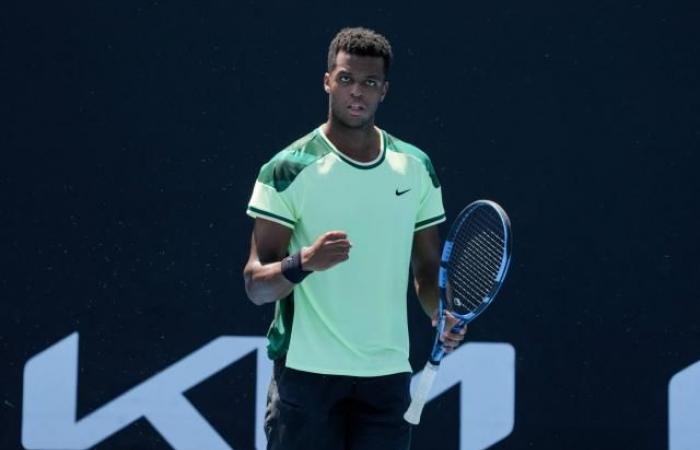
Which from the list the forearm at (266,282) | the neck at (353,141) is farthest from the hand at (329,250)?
the neck at (353,141)

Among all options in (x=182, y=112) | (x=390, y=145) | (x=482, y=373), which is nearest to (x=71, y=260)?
(x=182, y=112)

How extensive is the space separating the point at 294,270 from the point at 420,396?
473mm

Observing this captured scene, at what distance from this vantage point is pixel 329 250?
3162mm

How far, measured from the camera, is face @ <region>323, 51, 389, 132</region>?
3490 mm

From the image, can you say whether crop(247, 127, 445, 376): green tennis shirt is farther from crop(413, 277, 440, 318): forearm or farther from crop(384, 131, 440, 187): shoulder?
crop(413, 277, 440, 318): forearm

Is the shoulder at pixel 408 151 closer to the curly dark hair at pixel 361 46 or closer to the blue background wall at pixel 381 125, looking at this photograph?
the curly dark hair at pixel 361 46

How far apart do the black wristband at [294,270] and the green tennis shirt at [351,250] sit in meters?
0.17

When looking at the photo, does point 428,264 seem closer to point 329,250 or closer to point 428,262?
point 428,262

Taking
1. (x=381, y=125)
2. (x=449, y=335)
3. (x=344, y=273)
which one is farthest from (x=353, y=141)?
(x=381, y=125)

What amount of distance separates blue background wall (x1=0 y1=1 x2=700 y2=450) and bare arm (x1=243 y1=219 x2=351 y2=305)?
1547 mm

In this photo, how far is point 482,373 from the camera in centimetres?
493

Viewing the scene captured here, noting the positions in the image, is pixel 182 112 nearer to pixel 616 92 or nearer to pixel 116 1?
pixel 116 1

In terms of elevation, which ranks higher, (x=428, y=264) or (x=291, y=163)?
(x=291, y=163)

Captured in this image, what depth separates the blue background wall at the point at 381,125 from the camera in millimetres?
4867
